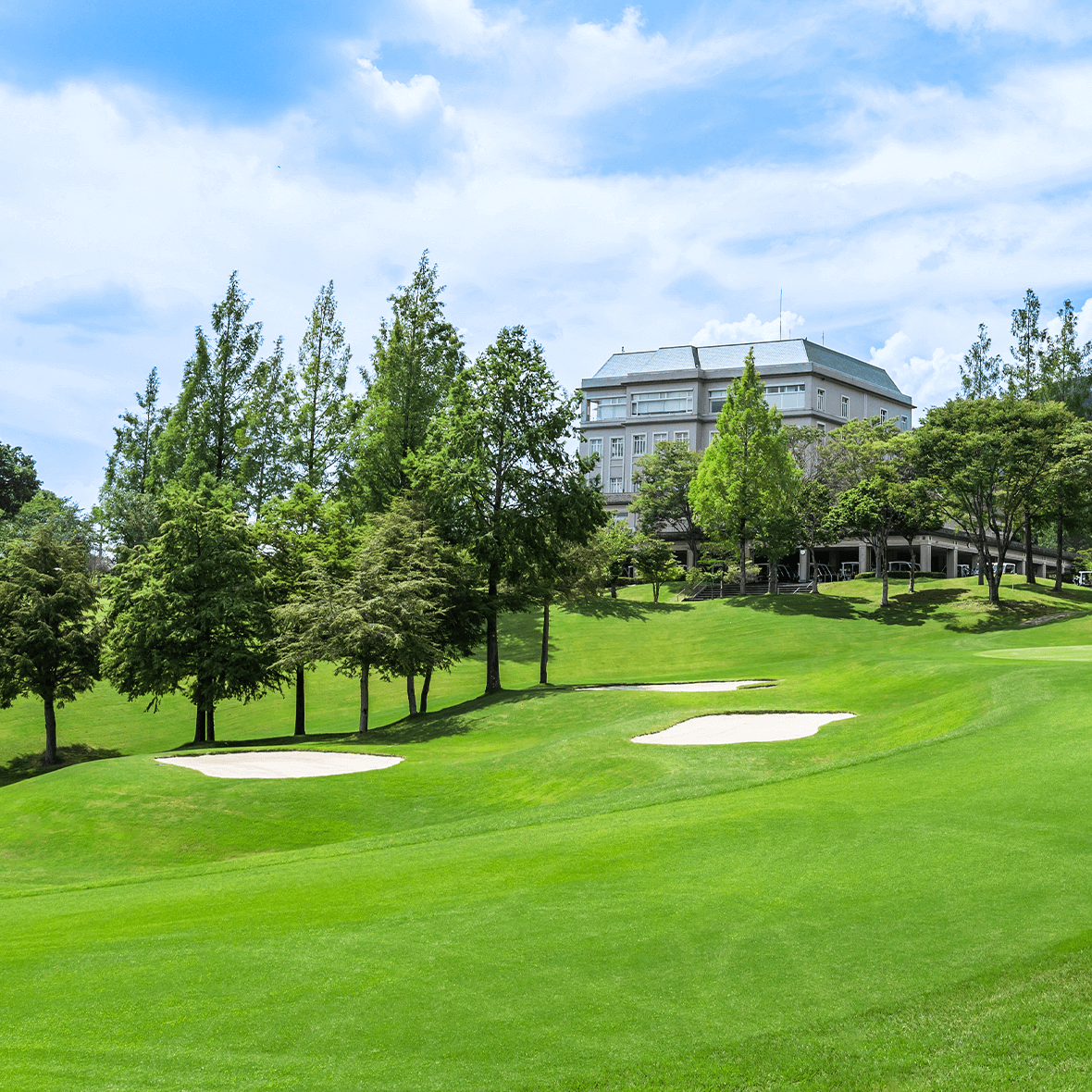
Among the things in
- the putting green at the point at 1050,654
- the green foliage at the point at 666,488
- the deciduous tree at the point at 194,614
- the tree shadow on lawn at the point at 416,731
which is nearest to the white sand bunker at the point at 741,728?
the tree shadow on lawn at the point at 416,731

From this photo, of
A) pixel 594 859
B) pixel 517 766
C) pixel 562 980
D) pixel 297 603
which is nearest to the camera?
pixel 562 980

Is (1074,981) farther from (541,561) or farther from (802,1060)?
(541,561)

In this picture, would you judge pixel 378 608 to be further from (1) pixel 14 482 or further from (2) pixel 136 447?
(1) pixel 14 482

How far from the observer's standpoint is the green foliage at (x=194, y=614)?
120 feet

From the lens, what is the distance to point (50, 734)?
135ft

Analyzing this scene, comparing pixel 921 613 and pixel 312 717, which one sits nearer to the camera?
pixel 312 717

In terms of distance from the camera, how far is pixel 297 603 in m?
36.7

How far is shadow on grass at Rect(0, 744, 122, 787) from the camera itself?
3978 centimetres

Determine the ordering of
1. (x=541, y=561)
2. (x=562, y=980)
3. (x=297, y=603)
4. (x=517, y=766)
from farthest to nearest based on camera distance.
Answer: (x=541, y=561), (x=297, y=603), (x=517, y=766), (x=562, y=980)

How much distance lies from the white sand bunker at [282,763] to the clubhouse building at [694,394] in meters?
82.6

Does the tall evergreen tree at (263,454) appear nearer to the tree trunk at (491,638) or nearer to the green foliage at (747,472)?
the tree trunk at (491,638)

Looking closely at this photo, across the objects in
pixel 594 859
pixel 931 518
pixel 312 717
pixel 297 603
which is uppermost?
pixel 931 518

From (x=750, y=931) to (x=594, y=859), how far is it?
3.34m

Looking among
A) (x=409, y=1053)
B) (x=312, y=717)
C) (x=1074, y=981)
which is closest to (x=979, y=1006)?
(x=1074, y=981)
